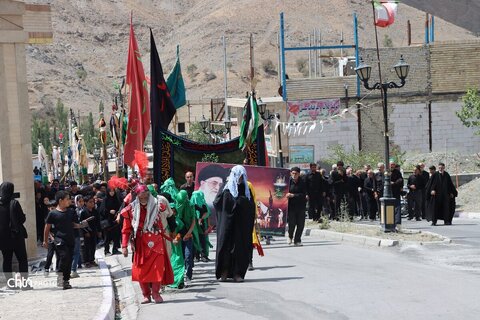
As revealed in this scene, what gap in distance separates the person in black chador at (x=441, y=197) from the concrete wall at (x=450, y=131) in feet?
78.7

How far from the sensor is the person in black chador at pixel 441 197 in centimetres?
2478

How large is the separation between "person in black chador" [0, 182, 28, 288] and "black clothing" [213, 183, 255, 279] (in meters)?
2.80

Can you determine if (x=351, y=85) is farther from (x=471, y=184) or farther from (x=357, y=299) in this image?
(x=357, y=299)

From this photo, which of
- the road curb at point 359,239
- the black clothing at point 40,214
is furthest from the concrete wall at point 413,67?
the black clothing at point 40,214

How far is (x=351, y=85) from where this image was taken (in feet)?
161

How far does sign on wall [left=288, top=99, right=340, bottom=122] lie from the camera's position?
48344mm

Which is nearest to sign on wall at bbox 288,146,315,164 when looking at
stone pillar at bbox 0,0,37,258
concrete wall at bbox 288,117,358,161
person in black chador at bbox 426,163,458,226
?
concrete wall at bbox 288,117,358,161

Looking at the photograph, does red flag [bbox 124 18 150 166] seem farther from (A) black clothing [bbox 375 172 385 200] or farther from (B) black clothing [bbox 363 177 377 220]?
(B) black clothing [bbox 363 177 377 220]

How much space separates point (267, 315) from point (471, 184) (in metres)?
23.5

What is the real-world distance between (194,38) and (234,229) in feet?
407

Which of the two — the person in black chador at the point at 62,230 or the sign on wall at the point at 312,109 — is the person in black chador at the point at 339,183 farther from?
the sign on wall at the point at 312,109

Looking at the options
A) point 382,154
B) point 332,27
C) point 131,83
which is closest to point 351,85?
point 382,154

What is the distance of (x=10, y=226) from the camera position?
14.5 m

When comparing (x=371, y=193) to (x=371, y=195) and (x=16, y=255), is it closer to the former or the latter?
(x=371, y=195)
